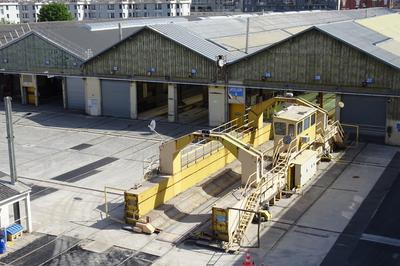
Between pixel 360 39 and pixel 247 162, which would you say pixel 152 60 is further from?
pixel 247 162

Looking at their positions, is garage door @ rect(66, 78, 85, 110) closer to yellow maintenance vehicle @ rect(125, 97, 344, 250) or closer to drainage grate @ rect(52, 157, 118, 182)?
drainage grate @ rect(52, 157, 118, 182)

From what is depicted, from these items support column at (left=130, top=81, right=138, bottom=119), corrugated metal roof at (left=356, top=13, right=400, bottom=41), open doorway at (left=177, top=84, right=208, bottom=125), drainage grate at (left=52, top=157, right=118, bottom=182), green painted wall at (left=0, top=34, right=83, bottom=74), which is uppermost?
corrugated metal roof at (left=356, top=13, right=400, bottom=41)

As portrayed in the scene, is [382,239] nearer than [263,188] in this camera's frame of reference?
Yes

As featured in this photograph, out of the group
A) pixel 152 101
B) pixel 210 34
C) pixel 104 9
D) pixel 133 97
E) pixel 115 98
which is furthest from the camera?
pixel 104 9

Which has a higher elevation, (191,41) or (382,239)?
(191,41)

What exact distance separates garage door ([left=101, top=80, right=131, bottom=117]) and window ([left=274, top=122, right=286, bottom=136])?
1999 centimetres

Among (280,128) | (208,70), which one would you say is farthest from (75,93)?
(280,128)

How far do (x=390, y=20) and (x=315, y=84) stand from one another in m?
33.2

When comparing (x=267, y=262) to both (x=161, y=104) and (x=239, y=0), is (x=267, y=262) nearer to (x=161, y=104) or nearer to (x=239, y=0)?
(x=161, y=104)

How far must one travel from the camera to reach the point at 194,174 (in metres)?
29.3

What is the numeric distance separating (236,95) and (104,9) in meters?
137

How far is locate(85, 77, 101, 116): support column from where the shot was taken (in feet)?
161

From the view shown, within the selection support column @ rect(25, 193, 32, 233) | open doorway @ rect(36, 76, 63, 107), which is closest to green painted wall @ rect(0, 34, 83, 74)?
open doorway @ rect(36, 76, 63, 107)

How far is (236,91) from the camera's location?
142 ft
